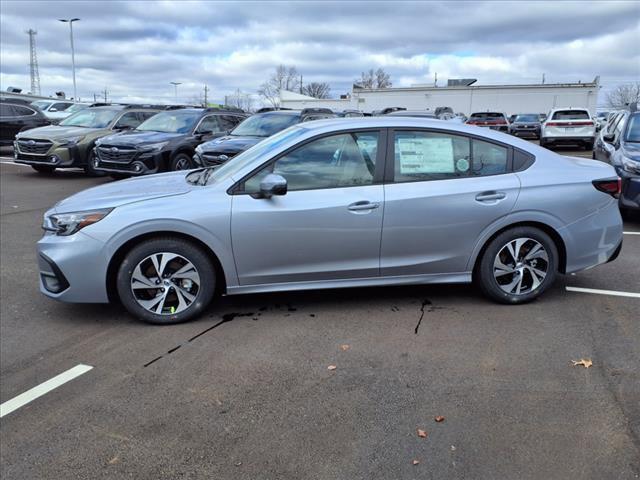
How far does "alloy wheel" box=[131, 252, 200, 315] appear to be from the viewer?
4.27 meters

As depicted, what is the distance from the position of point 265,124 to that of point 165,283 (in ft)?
26.0

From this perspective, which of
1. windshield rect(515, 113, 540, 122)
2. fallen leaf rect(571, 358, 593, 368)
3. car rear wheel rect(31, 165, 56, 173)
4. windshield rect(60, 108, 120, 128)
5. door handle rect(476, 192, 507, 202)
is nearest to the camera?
fallen leaf rect(571, 358, 593, 368)

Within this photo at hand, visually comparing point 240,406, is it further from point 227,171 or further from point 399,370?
point 227,171

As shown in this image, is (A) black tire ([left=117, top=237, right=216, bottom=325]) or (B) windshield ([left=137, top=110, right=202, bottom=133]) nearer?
(A) black tire ([left=117, top=237, right=216, bottom=325])

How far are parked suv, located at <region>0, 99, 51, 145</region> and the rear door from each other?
57.8 ft

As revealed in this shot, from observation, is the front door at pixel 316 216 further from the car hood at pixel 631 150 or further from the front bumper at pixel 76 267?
the car hood at pixel 631 150

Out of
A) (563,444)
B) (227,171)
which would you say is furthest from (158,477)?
(227,171)

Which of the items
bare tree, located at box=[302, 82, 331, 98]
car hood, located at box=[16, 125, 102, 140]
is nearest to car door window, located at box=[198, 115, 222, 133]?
car hood, located at box=[16, 125, 102, 140]

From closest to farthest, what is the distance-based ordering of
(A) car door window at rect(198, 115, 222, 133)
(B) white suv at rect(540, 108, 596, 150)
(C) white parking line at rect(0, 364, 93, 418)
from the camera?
(C) white parking line at rect(0, 364, 93, 418) < (A) car door window at rect(198, 115, 222, 133) < (B) white suv at rect(540, 108, 596, 150)

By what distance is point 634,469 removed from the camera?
103 inches

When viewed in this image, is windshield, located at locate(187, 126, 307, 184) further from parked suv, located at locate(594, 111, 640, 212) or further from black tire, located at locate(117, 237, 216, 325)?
parked suv, located at locate(594, 111, 640, 212)

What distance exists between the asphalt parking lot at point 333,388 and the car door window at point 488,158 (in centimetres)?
119

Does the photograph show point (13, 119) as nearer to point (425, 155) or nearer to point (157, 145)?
point (157, 145)

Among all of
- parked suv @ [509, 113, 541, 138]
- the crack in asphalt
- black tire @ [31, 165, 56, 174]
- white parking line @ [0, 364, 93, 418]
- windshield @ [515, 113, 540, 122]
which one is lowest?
white parking line @ [0, 364, 93, 418]
